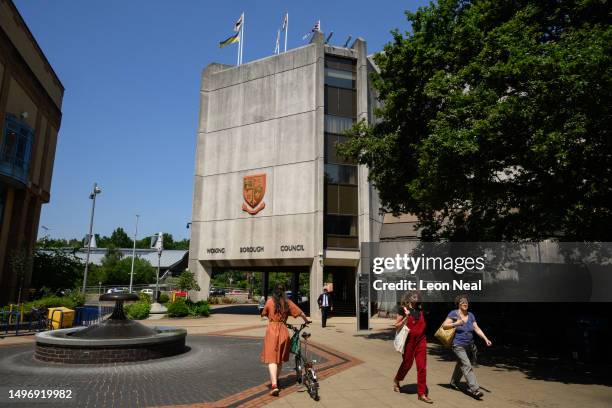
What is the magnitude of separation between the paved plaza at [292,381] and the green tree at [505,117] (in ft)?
12.5

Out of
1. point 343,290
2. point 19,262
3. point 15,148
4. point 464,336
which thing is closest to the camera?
point 464,336

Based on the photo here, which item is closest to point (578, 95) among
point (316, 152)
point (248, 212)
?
point (316, 152)

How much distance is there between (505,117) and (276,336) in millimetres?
7231

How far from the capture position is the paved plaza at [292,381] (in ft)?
23.1

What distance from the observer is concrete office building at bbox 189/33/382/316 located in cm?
3002

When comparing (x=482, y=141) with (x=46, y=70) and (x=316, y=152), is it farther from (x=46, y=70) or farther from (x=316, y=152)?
(x=46, y=70)

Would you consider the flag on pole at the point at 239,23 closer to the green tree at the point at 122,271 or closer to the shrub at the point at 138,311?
the shrub at the point at 138,311

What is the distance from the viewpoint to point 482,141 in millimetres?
10297

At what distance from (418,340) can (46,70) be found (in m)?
33.4

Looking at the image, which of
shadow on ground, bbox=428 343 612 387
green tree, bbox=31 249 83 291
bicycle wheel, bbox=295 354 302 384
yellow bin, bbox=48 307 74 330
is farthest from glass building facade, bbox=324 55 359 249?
bicycle wheel, bbox=295 354 302 384

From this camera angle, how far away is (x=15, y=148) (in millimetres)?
25562

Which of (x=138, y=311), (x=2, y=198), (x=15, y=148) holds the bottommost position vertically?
(x=138, y=311)

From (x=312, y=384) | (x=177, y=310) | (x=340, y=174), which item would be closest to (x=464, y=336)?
(x=312, y=384)

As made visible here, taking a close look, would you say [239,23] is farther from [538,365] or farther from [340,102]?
[538,365]
